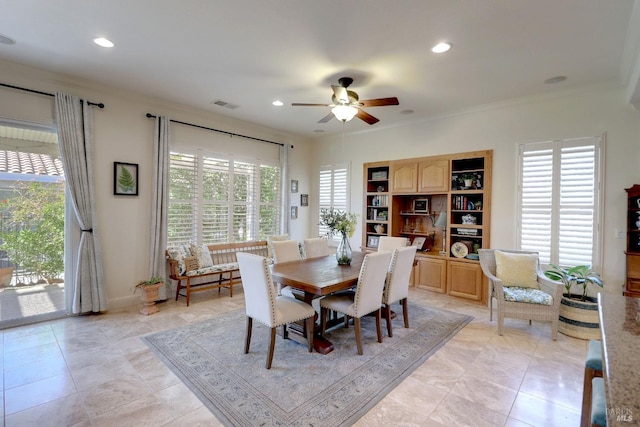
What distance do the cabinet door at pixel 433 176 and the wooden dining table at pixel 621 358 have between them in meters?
3.71

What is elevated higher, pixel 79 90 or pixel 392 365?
pixel 79 90

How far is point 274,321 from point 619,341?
2.25m

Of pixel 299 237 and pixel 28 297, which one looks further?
pixel 299 237

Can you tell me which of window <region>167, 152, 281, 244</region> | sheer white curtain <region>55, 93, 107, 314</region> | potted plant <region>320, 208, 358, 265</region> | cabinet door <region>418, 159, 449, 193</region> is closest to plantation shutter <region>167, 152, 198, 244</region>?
window <region>167, 152, 281, 244</region>

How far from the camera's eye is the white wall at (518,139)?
12.2ft

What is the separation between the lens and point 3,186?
3637 millimetres

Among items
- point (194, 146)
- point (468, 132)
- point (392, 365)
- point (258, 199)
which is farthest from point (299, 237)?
point (392, 365)

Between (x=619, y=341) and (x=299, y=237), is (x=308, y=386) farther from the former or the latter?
(x=299, y=237)

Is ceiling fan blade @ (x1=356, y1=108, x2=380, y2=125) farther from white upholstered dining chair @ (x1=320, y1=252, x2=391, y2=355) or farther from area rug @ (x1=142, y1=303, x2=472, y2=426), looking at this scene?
area rug @ (x1=142, y1=303, x2=472, y2=426)

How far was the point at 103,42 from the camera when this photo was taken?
300 cm

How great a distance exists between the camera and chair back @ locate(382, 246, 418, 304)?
11.2 ft

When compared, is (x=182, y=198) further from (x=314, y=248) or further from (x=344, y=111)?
(x=344, y=111)

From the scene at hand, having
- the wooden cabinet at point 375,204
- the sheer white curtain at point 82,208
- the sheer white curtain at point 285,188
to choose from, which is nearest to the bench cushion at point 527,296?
the wooden cabinet at point 375,204

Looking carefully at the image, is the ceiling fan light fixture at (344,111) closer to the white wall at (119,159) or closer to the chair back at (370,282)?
the chair back at (370,282)
